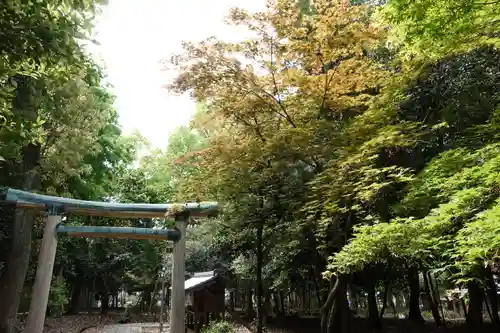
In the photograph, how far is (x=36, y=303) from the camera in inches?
381

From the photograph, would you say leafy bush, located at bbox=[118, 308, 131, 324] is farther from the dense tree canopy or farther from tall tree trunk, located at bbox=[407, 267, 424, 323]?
tall tree trunk, located at bbox=[407, 267, 424, 323]

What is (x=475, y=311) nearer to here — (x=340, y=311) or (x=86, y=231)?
(x=340, y=311)

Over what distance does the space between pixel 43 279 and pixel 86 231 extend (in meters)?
1.59

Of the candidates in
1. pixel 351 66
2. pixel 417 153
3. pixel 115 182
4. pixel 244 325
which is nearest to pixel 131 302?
pixel 115 182

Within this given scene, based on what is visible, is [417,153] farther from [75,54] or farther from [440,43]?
[75,54]

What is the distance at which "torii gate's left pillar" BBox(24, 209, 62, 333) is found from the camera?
31.2ft

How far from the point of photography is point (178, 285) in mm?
10016

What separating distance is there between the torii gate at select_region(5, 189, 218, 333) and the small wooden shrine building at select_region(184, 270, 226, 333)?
13.5 ft

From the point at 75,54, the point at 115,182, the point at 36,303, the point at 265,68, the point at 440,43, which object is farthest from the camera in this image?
the point at 115,182

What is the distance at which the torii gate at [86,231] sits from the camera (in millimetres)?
9648

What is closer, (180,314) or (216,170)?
(216,170)

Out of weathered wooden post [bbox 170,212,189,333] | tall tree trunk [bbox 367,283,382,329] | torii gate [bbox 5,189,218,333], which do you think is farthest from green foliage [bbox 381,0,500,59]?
tall tree trunk [bbox 367,283,382,329]

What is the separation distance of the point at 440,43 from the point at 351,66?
73.0 inches

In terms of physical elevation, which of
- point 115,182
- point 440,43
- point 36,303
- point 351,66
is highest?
point 115,182
